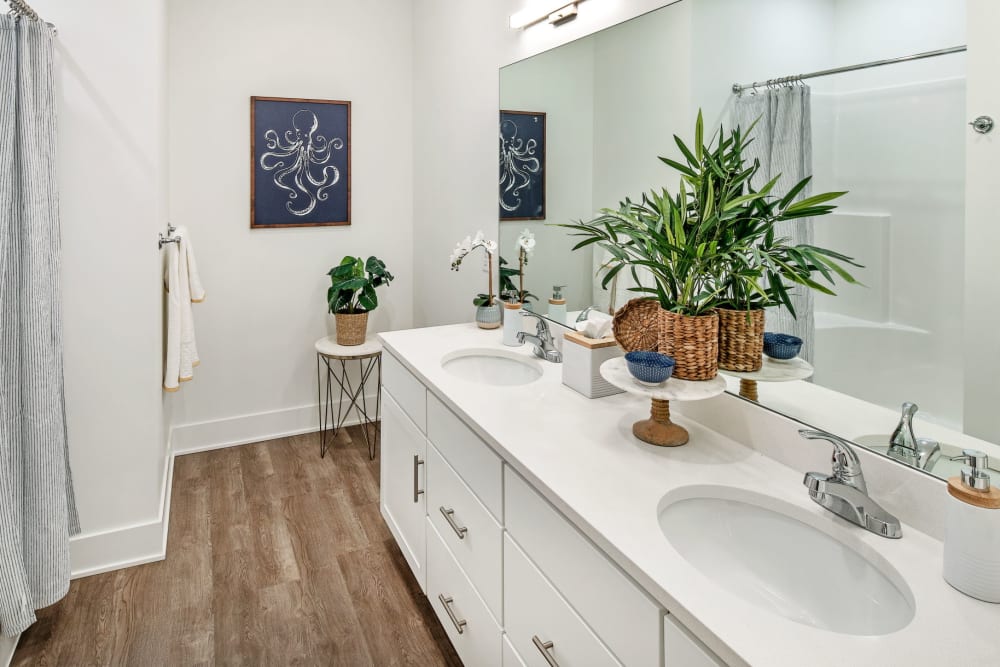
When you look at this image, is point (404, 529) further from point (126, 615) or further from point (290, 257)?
point (290, 257)

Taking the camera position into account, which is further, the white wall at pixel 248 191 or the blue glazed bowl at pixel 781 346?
the white wall at pixel 248 191

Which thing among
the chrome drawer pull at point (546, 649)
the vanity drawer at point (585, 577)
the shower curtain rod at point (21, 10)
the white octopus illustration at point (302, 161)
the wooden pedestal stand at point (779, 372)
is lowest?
the chrome drawer pull at point (546, 649)

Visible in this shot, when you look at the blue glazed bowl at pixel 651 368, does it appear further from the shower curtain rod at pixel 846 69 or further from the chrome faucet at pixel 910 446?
the shower curtain rod at pixel 846 69

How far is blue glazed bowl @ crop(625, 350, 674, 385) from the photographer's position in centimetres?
124

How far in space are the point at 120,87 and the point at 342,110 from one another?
1407mm

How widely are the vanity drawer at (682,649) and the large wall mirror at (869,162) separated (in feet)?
1.74

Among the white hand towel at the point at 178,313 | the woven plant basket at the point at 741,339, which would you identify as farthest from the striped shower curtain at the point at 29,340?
the woven plant basket at the point at 741,339

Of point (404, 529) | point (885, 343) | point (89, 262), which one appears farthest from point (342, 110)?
point (885, 343)

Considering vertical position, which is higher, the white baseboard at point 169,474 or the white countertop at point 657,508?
the white countertop at point 657,508

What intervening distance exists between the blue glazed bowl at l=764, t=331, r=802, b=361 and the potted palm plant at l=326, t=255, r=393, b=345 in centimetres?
223

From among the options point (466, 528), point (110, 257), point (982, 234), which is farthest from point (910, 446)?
point (110, 257)

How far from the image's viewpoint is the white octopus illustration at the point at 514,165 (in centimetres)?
230

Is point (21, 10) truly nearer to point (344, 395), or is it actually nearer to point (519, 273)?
point (519, 273)

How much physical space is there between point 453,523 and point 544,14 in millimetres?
1672
